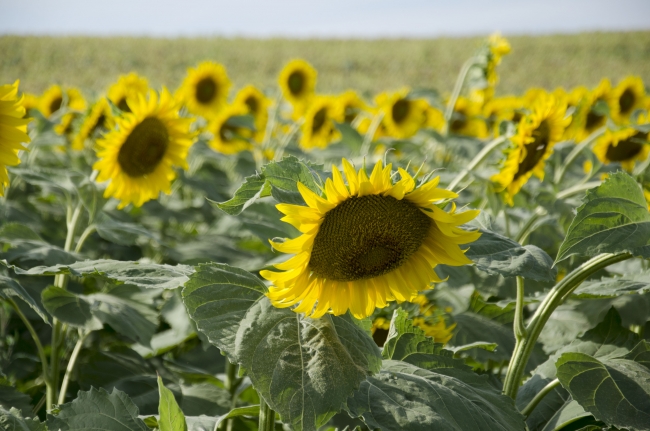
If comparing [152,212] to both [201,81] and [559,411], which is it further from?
[559,411]

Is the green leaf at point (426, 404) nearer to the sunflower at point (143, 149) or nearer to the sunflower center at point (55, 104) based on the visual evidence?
the sunflower at point (143, 149)

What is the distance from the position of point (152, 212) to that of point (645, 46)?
28.0 meters

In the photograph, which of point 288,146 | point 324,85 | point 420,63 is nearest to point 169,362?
point 288,146

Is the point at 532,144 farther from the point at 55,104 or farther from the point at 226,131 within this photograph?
the point at 55,104

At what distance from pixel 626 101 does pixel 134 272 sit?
11.8ft

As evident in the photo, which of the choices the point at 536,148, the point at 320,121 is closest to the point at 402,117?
the point at 320,121

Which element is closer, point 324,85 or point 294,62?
point 294,62

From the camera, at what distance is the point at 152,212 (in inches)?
120

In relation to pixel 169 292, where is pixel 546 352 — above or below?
above

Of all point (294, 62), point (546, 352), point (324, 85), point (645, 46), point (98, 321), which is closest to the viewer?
point (98, 321)

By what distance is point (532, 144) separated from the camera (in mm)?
1967

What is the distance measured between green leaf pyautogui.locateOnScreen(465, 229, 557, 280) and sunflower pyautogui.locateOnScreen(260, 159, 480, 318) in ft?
0.21

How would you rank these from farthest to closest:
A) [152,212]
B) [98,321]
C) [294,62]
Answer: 1. [294,62]
2. [152,212]
3. [98,321]

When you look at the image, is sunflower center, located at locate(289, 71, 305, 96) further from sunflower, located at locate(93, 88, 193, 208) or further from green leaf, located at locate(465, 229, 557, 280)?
green leaf, located at locate(465, 229, 557, 280)
